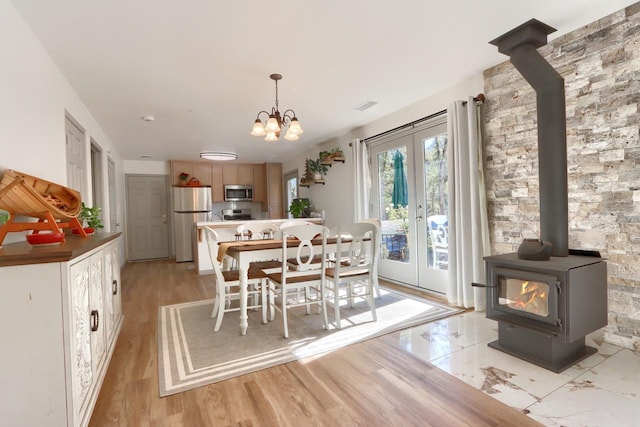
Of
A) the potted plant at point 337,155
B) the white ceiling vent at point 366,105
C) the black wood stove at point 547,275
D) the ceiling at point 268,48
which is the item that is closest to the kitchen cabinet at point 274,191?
the potted plant at point 337,155

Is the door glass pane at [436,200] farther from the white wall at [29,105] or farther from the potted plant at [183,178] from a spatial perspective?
the potted plant at [183,178]

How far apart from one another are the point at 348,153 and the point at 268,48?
2.92m

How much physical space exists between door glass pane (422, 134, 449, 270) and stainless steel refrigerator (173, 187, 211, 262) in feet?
16.2

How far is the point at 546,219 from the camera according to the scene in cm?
223

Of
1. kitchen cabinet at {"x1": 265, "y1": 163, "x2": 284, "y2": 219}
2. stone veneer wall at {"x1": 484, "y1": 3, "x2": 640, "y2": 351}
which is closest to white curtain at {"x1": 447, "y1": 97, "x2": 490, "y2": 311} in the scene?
stone veneer wall at {"x1": 484, "y1": 3, "x2": 640, "y2": 351}

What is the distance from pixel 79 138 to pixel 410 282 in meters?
4.30

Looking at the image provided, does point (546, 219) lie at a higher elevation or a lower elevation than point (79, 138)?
lower

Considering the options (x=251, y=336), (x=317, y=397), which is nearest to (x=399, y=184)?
(x=251, y=336)

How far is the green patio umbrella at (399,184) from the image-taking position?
4.17 metres

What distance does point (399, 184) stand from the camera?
14.0 feet

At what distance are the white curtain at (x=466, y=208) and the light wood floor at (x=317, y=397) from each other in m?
1.28

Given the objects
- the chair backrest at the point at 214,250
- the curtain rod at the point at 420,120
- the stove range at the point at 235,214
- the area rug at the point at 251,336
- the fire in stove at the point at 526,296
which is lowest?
the area rug at the point at 251,336

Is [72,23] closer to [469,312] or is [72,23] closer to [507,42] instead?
[507,42]

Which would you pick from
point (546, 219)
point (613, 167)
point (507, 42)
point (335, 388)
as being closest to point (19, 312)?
point (335, 388)
